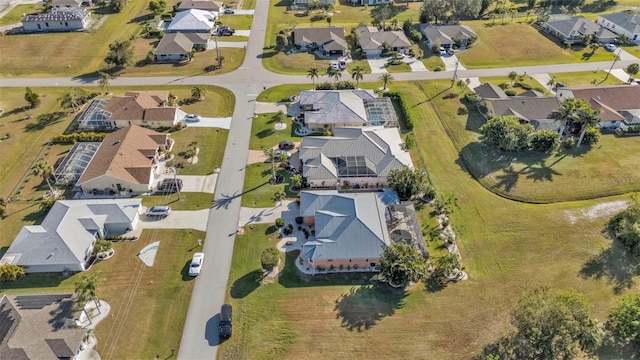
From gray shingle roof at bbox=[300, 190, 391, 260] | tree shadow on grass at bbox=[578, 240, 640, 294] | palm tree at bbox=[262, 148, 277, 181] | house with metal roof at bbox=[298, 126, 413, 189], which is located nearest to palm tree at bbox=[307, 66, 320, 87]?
house with metal roof at bbox=[298, 126, 413, 189]

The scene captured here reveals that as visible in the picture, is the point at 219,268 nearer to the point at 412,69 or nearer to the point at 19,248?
the point at 19,248

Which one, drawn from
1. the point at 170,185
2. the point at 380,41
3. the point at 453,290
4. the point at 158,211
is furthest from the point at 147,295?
the point at 380,41

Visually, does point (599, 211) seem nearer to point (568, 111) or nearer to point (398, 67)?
point (568, 111)

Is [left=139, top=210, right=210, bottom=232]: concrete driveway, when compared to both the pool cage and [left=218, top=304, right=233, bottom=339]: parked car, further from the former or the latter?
[left=218, top=304, right=233, bottom=339]: parked car

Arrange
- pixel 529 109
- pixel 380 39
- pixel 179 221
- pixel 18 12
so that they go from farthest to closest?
pixel 18 12 → pixel 380 39 → pixel 529 109 → pixel 179 221

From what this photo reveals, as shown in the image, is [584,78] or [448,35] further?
[448,35]

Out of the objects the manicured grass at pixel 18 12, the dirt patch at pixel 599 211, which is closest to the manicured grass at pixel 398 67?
the dirt patch at pixel 599 211
